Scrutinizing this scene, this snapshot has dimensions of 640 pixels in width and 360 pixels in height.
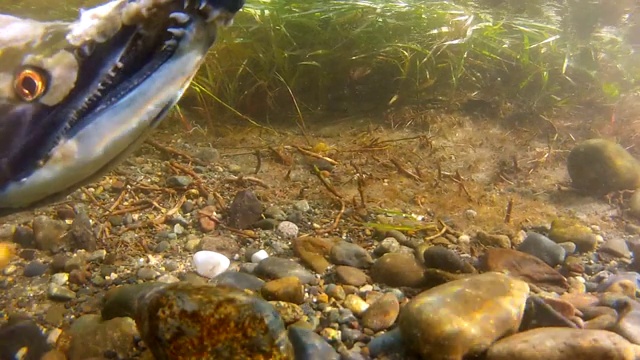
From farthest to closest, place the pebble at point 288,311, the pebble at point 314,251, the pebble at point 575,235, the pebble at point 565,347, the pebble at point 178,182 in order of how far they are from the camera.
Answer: the pebble at point 178,182
the pebble at point 575,235
the pebble at point 314,251
the pebble at point 288,311
the pebble at point 565,347

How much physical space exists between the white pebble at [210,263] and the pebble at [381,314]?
36.8 inches

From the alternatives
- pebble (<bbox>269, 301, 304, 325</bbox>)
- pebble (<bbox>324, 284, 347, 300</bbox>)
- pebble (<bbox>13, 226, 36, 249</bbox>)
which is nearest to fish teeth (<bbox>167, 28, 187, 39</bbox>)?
pebble (<bbox>269, 301, 304, 325</bbox>)

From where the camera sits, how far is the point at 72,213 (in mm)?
3023

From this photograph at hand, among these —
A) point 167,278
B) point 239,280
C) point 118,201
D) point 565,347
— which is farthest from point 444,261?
point 118,201

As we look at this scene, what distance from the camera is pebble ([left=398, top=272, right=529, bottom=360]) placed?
1.95 m

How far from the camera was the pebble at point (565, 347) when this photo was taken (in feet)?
6.15

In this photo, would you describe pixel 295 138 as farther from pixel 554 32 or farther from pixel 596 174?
pixel 554 32

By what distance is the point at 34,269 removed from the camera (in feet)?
8.21

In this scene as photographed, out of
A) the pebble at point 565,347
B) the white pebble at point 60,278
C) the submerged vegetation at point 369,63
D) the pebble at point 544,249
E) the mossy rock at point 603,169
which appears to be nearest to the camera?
the pebble at point 565,347

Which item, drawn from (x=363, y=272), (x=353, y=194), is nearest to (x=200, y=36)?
(x=363, y=272)

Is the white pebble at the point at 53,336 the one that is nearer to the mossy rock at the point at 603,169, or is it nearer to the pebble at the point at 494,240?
the pebble at the point at 494,240

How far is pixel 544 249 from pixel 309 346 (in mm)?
2074

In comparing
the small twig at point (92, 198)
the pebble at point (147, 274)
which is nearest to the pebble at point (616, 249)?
the pebble at point (147, 274)

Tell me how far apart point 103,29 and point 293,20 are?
13.6 feet
